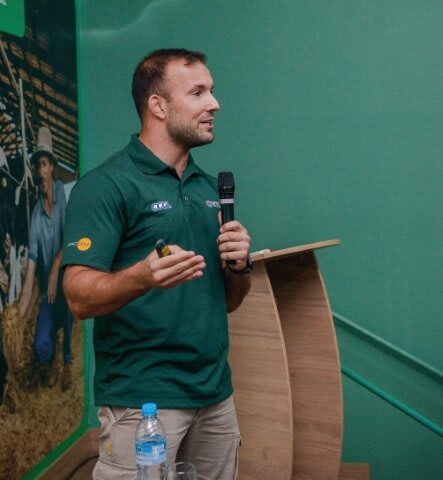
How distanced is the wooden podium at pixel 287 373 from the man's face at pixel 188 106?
Answer: 1.35 ft

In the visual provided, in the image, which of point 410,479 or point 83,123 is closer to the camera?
point 410,479

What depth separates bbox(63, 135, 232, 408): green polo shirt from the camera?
4.82ft

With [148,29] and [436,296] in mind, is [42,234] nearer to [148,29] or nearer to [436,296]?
[148,29]

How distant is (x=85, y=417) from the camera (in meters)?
2.94

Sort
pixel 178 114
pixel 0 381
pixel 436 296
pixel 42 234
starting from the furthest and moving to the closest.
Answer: pixel 436 296
pixel 42 234
pixel 0 381
pixel 178 114

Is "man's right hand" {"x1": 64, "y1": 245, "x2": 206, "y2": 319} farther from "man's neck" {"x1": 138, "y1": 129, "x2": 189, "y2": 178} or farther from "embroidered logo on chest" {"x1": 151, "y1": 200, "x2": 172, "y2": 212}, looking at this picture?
"man's neck" {"x1": 138, "y1": 129, "x2": 189, "y2": 178}

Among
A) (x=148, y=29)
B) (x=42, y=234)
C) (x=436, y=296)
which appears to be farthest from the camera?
(x=148, y=29)

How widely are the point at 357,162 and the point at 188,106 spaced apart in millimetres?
1285

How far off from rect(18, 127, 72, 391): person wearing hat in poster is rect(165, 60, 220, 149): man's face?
936mm

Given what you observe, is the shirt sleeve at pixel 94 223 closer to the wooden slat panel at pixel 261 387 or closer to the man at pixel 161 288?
the man at pixel 161 288

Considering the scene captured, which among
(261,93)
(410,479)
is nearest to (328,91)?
(261,93)

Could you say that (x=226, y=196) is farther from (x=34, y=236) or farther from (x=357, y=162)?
(x=357, y=162)

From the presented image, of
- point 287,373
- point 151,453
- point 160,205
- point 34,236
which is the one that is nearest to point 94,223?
point 160,205

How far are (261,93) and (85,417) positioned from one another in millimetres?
1690
